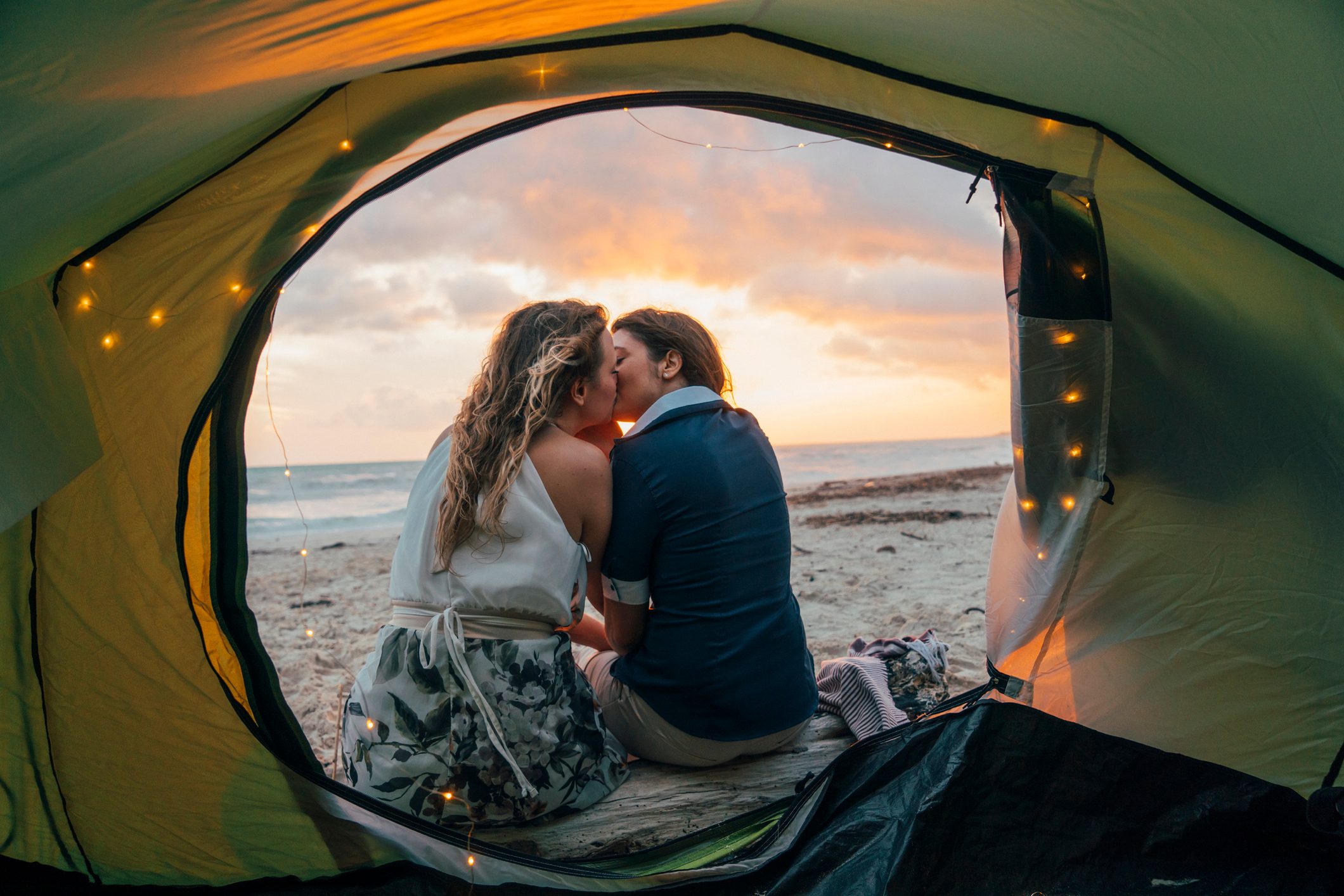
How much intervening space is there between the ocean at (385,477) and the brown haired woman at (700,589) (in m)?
10.1

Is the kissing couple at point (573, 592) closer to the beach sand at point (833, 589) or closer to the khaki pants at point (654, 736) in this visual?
the khaki pants at point (654, 736)

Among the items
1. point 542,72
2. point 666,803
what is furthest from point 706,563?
point 542,72

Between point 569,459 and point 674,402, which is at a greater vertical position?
point 674,402

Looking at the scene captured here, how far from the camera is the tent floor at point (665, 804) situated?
1.94 meters

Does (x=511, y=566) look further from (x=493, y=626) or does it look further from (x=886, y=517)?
(x=886, y=517)

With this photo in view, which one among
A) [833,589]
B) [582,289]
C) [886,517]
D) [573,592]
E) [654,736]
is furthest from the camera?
[582,289]

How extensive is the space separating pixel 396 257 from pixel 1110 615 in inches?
784

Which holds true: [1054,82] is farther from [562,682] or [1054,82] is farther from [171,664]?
[171,664]

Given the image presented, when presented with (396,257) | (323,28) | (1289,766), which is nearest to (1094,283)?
(1289,766)

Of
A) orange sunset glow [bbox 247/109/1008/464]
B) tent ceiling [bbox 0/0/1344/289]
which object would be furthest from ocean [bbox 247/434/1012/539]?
tent ceiling [bbox 0/0/1344/289]

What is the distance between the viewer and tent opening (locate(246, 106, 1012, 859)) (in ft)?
7.65

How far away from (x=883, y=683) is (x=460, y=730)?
1.35 meters

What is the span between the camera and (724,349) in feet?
8.00

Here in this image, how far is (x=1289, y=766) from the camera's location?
6.52ft
